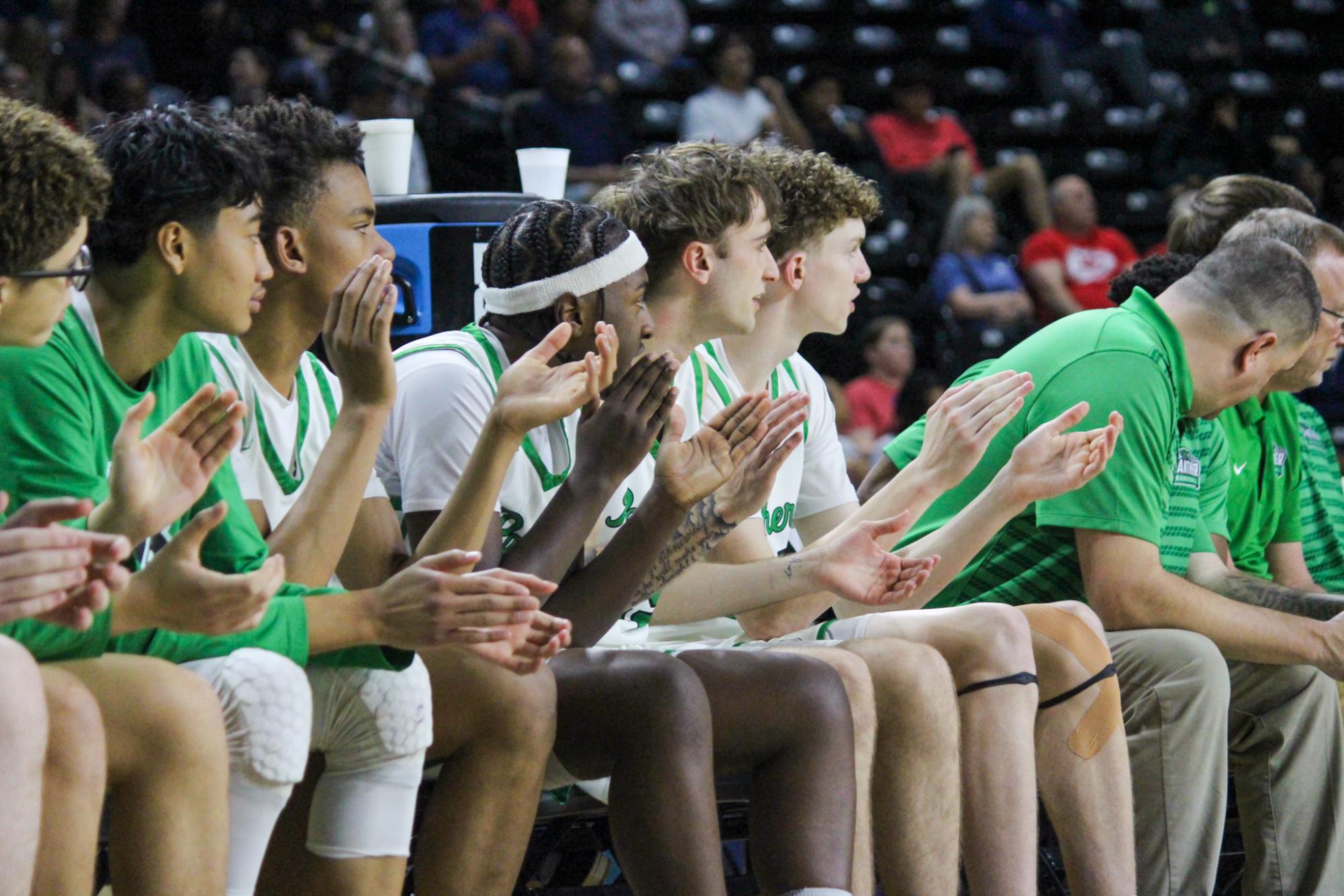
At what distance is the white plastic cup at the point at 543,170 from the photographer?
4.05 meters

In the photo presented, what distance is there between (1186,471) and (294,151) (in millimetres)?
2024

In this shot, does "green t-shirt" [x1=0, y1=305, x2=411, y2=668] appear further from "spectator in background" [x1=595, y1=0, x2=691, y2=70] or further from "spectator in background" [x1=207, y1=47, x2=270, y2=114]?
"spectator in background" [x1=595, y1=0, x2=691, y2=70]

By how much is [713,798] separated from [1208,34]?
926cm

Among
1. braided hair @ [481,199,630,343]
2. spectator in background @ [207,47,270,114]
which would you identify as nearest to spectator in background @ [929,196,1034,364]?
spectator in background @ [207,47,270,114]

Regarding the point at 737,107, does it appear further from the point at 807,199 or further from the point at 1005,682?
the point at 1005,682

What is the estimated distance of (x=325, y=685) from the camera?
2.44 m

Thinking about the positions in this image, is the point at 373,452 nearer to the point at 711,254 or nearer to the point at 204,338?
the point at 204,338

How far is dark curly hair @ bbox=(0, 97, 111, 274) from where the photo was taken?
2.21 metres

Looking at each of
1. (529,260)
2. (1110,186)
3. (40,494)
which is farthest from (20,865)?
(1110,186)

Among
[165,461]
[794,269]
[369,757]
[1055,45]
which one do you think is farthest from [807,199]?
[1055,45]

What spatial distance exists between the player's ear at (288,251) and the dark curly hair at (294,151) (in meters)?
0.01

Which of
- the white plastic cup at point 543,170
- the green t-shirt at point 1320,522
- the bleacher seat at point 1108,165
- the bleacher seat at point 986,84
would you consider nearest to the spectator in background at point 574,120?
the bleacher seat at point 986,84

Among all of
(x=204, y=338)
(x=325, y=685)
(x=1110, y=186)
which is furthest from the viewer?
(x=1110, y=186)

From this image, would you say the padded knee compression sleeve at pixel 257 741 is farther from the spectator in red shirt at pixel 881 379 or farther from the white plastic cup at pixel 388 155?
the spectator in red shirt at pixel 881 379
